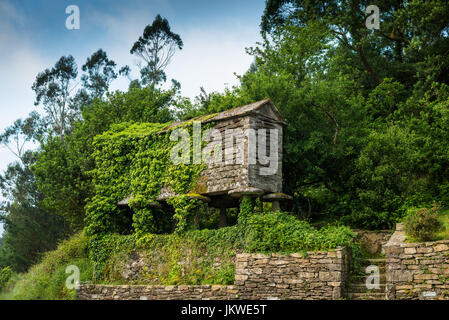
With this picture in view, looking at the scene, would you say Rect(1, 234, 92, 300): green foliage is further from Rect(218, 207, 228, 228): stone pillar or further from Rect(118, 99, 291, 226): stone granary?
Rect(118, 99, 291, 226): stone granary

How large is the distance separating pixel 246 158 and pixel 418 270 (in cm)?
645

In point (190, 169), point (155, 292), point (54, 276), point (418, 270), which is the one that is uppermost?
point (190, 169)

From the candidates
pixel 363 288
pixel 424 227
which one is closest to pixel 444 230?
pixel 424 227

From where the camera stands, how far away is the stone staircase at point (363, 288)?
11.2 metres

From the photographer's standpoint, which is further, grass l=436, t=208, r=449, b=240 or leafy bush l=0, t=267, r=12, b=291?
leafy bush l=0, t=267, r=12, b=291

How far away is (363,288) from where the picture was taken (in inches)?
463

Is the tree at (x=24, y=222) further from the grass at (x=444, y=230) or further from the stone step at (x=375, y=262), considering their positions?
the grass at (x=444, y=230)

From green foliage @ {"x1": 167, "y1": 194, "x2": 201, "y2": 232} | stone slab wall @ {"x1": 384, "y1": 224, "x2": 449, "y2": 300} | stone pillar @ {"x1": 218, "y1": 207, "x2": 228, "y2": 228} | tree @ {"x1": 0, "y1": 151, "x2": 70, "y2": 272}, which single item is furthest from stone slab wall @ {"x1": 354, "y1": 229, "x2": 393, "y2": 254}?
tree @ {"x1": 0, "y1": 151, "x2": 70, "y2": 272}

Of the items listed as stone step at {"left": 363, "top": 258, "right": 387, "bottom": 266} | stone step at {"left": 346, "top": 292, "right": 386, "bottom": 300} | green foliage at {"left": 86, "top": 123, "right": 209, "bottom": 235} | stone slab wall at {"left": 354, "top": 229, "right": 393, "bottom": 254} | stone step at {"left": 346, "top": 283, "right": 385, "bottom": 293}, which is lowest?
stone step at {"left": 346, "top": 292, "right": 386, "bottom": 300}

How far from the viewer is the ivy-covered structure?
14938 millimetres

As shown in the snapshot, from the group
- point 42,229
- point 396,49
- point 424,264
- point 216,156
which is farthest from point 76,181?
point 396,49

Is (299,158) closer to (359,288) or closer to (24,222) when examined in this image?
(359,288)

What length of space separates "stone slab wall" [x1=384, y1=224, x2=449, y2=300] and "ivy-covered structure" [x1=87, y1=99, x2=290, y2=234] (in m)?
5.07

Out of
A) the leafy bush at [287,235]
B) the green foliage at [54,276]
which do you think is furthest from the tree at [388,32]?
the green foliage at [54,276]
